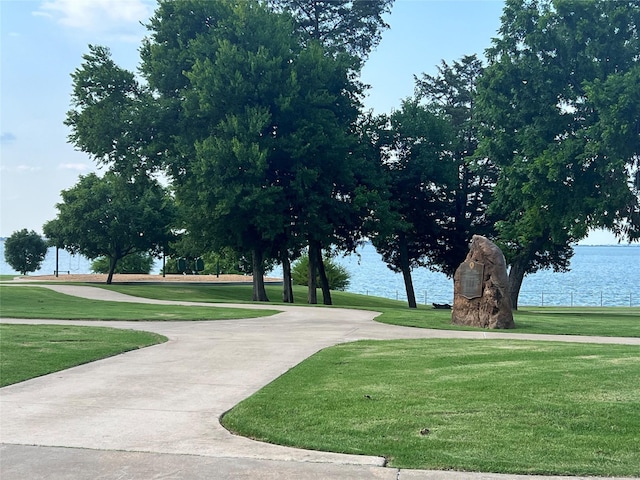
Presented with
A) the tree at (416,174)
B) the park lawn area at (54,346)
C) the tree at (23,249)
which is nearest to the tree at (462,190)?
the tree at (416,174)

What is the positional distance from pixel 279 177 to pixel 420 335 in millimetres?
16877

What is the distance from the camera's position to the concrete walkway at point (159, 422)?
191 inches

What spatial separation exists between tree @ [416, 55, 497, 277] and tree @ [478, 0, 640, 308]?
501 centimetres

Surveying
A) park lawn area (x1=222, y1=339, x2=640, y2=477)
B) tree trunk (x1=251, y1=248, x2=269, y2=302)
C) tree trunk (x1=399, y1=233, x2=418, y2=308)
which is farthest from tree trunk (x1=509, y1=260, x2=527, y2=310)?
park lawn area (x1=222, y1=339, x2=640, y2=477)

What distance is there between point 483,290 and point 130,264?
52.2 meters

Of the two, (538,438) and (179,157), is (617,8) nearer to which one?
(179,157)

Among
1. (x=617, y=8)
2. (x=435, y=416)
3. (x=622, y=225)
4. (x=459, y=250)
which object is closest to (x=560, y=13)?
(x=617, y=8)

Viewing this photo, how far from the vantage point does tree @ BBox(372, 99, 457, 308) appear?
111 ft

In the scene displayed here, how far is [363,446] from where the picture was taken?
17.7 feet

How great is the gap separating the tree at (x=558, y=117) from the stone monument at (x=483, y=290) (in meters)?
10.3

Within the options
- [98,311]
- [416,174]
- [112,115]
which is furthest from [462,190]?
[98,311]

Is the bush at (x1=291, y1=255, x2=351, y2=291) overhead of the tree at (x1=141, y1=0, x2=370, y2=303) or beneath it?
beneath

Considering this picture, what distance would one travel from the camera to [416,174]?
111 ft

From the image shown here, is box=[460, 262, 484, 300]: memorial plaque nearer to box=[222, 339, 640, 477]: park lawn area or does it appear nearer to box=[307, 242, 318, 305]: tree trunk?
box=[222, 339, 640, 477]: park lawn area
